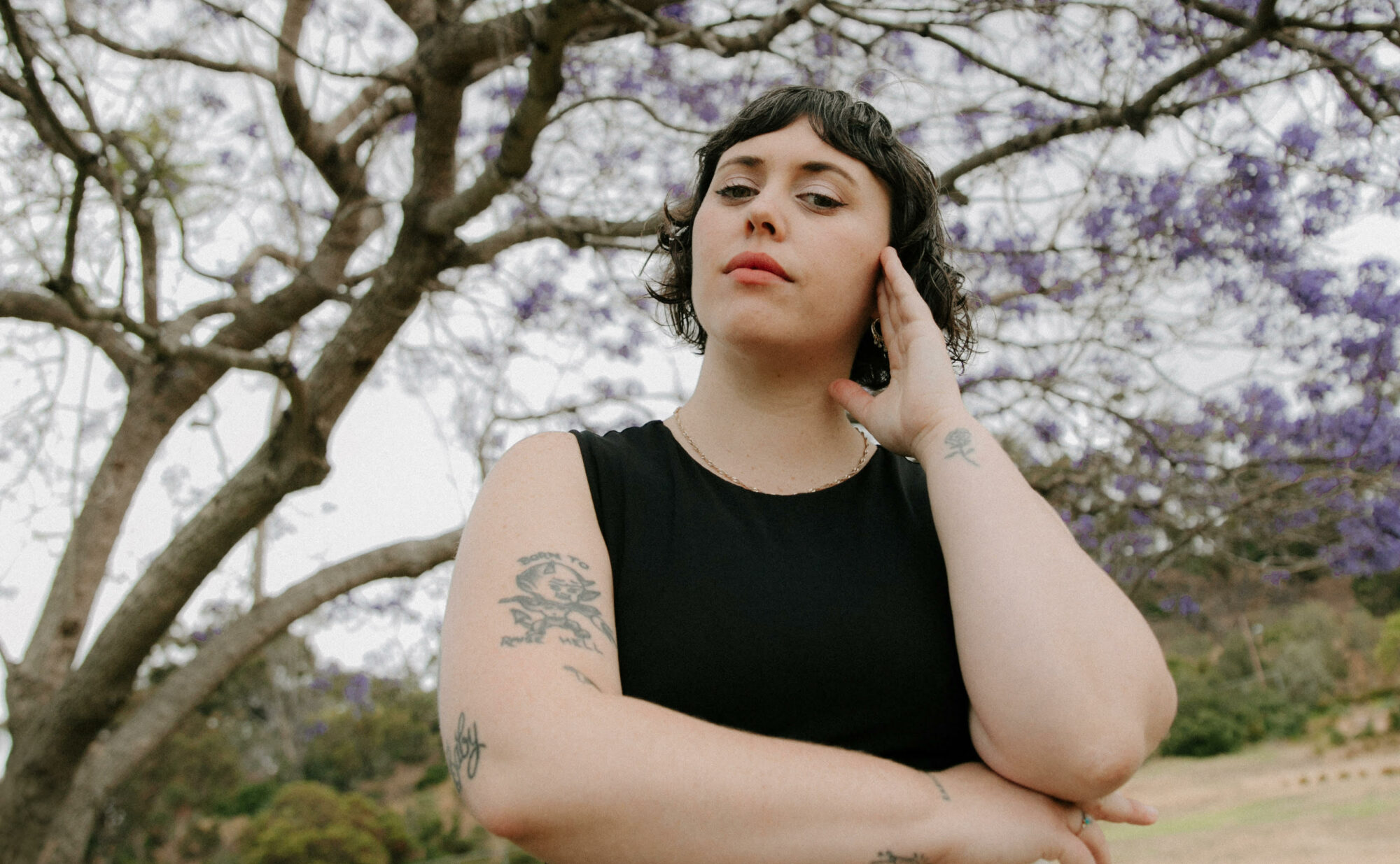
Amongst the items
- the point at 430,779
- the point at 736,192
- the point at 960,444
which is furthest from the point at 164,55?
the point at 430,779

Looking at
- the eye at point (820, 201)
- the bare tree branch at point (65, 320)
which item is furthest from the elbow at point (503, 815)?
the bare tree branch at point (65, 320)

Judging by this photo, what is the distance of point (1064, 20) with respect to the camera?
3.54m

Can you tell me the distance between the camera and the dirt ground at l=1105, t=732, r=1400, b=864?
26.6 ft

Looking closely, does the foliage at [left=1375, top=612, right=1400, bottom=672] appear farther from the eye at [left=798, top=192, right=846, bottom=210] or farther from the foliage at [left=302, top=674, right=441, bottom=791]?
the eye at [left=798, top=192, right=846, bottom=210]

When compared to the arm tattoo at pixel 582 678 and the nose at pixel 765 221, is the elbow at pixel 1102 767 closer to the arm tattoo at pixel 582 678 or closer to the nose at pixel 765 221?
the arm tattoo at pixel 582 678

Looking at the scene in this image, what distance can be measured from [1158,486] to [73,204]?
172 inches

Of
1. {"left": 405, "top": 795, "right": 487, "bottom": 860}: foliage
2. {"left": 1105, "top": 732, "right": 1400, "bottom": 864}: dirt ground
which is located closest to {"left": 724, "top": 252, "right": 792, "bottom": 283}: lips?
{"left": 1105, "top": 732, "right": 1400, "bottom": 864}: dirt ground

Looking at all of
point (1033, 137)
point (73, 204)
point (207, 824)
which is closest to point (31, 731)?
point (73, 204)

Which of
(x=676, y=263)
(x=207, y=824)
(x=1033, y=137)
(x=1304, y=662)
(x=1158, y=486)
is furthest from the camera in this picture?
(x=207, y=824)

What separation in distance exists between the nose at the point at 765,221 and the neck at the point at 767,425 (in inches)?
6.9

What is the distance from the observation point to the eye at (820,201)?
134 cm

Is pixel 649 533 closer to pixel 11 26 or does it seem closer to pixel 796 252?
pixel 796 252

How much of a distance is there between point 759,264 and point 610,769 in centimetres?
67

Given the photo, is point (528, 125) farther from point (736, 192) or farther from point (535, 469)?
point (535, 469)
